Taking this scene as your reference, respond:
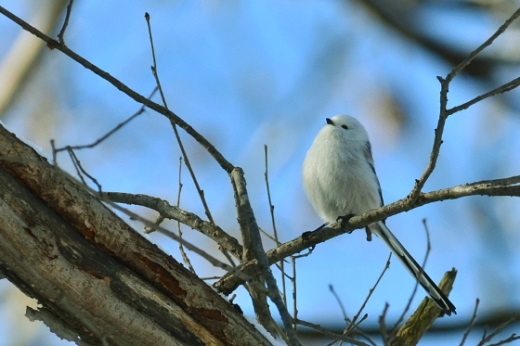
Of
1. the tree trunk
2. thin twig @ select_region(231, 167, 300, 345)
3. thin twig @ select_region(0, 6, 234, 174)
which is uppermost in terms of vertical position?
thin twig @ select_region(0, 6, 234, 174)

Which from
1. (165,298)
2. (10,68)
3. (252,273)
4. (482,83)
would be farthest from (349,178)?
(10,68)

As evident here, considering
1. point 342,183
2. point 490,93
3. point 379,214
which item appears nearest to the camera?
point 490,93

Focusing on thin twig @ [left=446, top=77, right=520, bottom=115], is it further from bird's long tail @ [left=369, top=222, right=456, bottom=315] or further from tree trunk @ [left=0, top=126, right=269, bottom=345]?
bird's long tail @ [left=369, top=222, right=456, bottom=315]

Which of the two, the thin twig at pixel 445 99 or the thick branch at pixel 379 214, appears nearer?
the thin twig at pixel 445 99

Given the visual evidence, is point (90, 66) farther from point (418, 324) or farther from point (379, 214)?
point (418, 324)

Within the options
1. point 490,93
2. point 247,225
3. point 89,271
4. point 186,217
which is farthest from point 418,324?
point 89,271

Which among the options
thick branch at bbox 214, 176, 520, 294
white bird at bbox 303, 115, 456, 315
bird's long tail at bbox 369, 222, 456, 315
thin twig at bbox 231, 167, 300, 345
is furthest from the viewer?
white bird at bbox 303, 115, 456, 315

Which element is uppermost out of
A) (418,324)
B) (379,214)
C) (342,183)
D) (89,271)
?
(342,183)

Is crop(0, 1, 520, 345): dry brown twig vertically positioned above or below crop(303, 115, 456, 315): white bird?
below

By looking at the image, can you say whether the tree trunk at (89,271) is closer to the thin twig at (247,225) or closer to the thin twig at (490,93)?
the thin twig at (247,225)

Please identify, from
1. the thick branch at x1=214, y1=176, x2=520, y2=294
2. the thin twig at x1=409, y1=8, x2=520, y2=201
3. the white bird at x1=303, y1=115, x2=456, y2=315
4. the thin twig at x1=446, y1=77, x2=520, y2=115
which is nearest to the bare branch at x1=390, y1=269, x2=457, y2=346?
the thick branch at x1=214, y1=176, x2=520, y2=294

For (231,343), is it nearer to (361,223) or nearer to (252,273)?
(252,273)

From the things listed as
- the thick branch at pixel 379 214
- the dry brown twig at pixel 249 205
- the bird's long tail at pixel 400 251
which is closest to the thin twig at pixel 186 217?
the dry brown twig at pixel 249 205

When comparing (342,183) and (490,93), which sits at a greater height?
(342,183)
